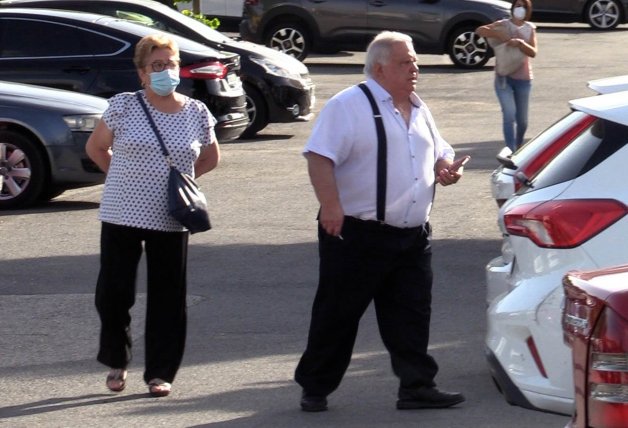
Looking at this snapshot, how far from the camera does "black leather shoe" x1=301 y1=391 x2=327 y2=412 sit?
653 cm

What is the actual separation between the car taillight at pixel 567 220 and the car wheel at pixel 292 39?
766 inches

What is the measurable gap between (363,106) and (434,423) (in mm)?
1402

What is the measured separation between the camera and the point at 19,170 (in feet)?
40.5

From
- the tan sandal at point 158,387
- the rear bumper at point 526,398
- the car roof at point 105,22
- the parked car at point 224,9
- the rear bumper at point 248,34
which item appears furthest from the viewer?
the parked car at point 224,9

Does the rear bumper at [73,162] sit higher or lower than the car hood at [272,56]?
lower

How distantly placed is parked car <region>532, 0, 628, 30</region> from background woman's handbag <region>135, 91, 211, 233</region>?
83.0ft

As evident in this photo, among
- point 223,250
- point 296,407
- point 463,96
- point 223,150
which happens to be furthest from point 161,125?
point 463,96

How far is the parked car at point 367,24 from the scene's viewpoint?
24.2m

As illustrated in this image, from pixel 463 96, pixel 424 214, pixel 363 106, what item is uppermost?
pixel 363 106

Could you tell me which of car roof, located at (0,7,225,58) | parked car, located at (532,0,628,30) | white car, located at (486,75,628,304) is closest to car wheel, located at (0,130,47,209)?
car roof, located at (0,7,225,58)

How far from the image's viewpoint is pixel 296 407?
6.66 metres

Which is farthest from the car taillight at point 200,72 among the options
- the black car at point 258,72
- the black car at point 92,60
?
the black car at point 258,72

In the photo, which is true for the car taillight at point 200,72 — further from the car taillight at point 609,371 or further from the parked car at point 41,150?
the car taillight at point 609,371

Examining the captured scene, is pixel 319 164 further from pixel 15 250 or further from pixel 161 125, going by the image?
pixel 15 250
